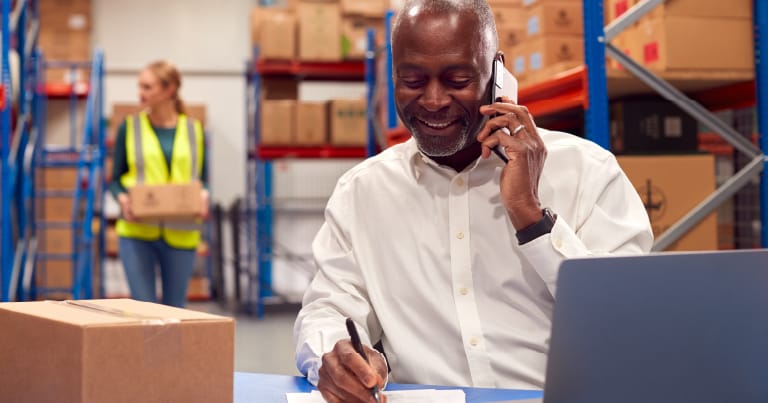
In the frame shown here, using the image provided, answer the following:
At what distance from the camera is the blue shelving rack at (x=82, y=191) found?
6113 millimetres

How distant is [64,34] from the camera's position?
8867mm

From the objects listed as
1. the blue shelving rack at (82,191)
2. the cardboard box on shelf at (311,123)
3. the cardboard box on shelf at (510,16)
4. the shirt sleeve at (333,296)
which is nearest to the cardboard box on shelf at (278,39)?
the cardboard box on shelf at (311,123)

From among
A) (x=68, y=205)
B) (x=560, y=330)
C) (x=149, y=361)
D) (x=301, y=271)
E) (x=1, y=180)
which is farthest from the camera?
(x=301, y=271)

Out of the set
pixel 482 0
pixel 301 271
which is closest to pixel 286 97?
pixel 301 271

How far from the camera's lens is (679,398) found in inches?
37.3

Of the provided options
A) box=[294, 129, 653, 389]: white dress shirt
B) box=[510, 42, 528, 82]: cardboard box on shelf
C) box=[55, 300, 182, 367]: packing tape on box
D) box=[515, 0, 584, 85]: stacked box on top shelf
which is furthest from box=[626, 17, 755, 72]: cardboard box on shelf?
box=[55, 300, 182, 367]: packing tape on box

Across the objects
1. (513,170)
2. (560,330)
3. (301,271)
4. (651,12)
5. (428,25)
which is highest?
(651,12)

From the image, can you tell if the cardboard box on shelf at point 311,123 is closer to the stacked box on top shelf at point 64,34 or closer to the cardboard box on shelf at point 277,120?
the cardboard box on shelf at point 277,120

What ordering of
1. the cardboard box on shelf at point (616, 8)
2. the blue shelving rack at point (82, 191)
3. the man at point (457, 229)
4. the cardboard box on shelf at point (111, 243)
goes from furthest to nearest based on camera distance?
the cardboard box on shelf at point (111, 243) < the blue shelving rack at point (82, 191) < the cardboard box on shelf at point (616, 8) < the man at point (457, 229)

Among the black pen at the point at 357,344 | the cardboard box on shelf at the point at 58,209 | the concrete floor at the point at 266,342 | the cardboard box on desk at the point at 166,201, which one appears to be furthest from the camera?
the cardboard box on shelf at the point at 58,209

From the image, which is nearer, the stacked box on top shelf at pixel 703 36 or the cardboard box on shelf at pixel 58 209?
the stacked box on top shelf at pixel 703 36

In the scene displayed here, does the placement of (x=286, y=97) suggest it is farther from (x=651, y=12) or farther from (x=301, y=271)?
(x=651, y=12)

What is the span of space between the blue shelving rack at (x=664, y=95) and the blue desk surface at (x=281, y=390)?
1567 mm

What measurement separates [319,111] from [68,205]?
2.72 m
